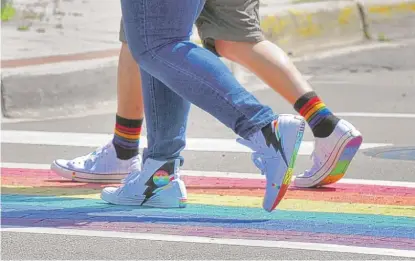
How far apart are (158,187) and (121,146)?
67 cm

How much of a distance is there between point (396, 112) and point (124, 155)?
2.91 meters

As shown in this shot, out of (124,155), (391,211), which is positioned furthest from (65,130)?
(391,211)

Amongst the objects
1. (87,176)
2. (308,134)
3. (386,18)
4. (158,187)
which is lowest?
(386,18)

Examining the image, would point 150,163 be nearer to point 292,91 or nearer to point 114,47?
point 292,91

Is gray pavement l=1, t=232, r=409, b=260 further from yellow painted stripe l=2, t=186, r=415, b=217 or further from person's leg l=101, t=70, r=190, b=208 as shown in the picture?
yellow painted stripe l=2, t=186, r=415, b=217

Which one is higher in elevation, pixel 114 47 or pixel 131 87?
pixel 131 87

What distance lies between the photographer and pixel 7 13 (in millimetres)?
10555

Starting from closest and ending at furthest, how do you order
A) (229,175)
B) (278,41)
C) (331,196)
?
1. (331,196)
2. (229,175)
3. (278,41)

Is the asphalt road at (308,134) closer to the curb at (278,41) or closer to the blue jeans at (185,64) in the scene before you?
the curb at (278,41)

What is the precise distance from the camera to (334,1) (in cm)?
1119

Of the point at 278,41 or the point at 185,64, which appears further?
the point at 278,41

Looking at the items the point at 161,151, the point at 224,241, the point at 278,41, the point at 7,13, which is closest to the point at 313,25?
the point at 278,41

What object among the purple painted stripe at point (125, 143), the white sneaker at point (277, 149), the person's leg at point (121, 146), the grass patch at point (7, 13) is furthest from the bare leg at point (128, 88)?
the grass patch at point (7, 13)

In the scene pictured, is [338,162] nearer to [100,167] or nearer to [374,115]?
→ [100,167]
